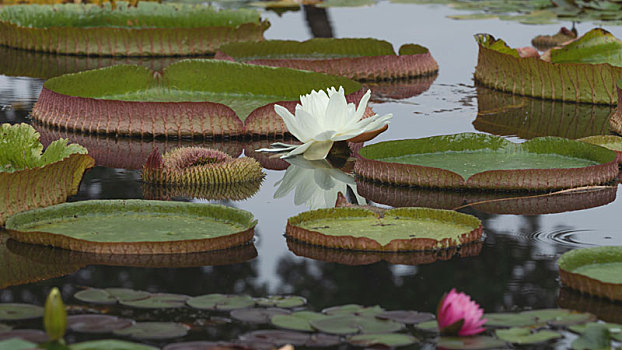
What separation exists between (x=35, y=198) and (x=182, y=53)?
23.0 feet

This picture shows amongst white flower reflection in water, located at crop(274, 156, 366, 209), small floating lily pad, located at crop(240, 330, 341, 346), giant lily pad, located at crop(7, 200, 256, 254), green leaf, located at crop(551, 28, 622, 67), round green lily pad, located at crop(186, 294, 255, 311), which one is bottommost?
small floating lily pad, located at crop(240, 330, 341, 346)

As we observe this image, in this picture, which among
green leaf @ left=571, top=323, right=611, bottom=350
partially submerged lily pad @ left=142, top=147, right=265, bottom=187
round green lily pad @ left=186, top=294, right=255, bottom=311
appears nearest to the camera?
green leaf @ left=571, top=323, right=611, bottom=350

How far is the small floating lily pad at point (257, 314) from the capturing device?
11.3ft

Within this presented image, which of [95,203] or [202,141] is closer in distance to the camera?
[95,203]

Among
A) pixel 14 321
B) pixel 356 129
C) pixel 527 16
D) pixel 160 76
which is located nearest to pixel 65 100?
pixel 160 76

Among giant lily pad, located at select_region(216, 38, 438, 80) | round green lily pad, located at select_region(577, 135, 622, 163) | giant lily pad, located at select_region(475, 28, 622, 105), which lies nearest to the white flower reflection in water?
round green lily pad, located at select_region(577, 135, 622, 163)

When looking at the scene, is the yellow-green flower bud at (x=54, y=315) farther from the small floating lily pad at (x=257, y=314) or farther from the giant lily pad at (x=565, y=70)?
the giant lily pad at (x=565, y=70)

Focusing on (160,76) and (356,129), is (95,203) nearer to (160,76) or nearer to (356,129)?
(356,129)

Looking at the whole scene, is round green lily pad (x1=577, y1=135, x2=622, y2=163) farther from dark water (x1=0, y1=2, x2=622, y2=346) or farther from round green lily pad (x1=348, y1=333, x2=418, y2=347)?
round green lily pad (x1=348, y1=333, x2=418, y2=347)

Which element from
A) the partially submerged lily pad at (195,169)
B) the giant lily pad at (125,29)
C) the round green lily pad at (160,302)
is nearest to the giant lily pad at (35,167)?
the partially submerged lily pad at (195,169)

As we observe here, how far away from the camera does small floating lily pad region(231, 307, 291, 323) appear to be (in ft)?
11.3

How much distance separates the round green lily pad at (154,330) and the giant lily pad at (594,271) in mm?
1342

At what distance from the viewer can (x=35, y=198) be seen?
4777 millimetres

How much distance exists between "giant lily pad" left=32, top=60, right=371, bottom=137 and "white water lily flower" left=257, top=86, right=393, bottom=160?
974mm
